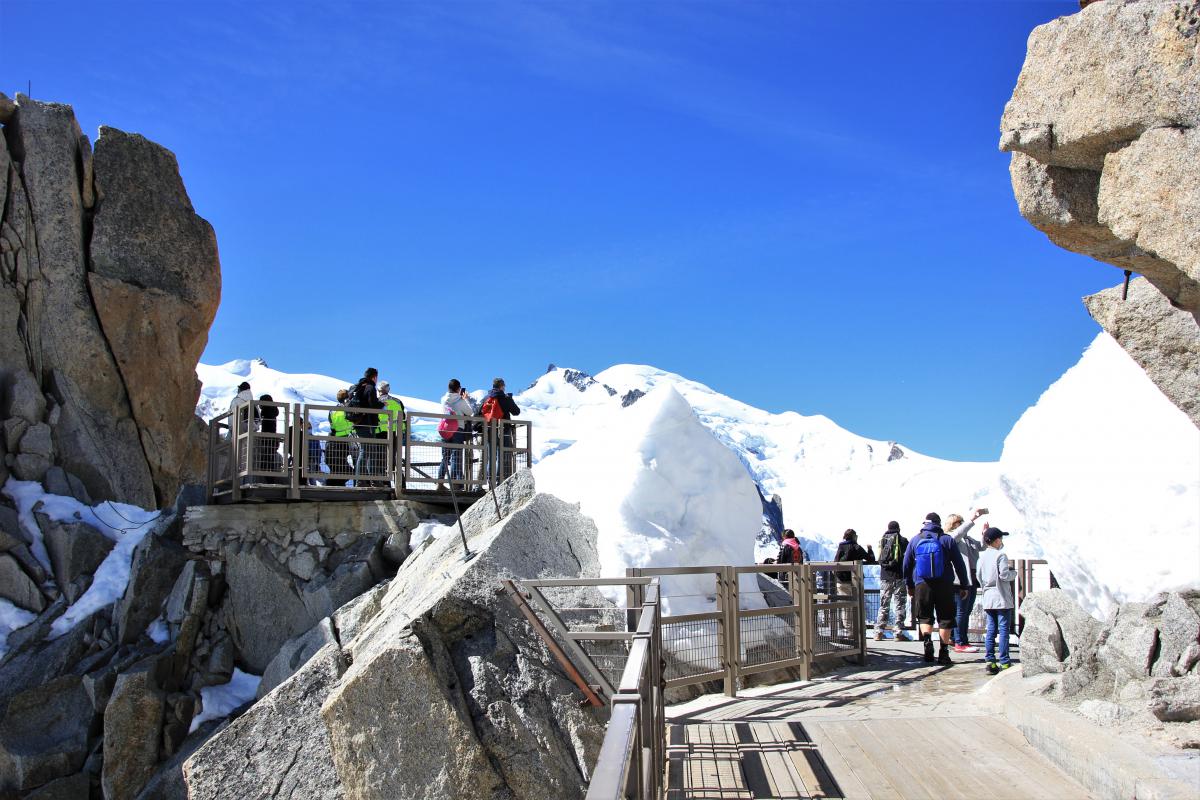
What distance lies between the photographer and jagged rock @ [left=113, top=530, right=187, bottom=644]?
15312 mm

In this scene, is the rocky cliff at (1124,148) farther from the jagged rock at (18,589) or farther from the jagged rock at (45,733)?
the jagged rock at (18,589)

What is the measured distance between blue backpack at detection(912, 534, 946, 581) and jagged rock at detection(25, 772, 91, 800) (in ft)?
37.0

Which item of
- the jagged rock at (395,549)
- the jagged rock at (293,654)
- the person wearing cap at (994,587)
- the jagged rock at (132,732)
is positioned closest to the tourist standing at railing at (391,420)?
the jagged rock at (395,549)

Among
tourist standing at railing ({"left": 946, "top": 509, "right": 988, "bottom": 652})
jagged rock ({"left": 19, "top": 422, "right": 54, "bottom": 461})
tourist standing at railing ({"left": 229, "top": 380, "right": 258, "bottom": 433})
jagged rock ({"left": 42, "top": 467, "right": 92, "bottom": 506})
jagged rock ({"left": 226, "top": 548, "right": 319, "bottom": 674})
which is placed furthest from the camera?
jagged rock ({"left": 19, "top": 422, "right": 54, "bottom": 461})

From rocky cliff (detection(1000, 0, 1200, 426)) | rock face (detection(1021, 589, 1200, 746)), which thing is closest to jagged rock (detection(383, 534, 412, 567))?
rock face (detection(1021, 589, 1200, 746))

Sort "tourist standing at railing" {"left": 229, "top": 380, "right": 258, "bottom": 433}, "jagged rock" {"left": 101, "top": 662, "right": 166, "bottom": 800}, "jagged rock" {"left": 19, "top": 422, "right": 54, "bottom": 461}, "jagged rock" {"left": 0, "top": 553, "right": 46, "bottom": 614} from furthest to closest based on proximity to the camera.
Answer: "jagged rock" {"left": 19, "top": 422, "right": 54, "bottom": 461}
"jagged rock" {"left": 0, "top": 553, "right": 46, "bottom": 614}
"tourist standing at railing" {"left": 229, "top": 380, "right": 258, "bottom": 433}
"jagged rock" {"left": 101, "top": 662, "right": 166, "bottom": 800}

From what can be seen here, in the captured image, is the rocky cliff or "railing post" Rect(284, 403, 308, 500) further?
"railing post" Rect(284, 403, 308, 500)

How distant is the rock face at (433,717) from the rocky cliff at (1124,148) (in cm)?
430

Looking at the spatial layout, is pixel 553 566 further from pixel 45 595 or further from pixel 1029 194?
pixel 45 595

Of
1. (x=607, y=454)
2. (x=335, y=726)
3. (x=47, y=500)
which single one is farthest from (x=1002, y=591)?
(x=47, y=500)

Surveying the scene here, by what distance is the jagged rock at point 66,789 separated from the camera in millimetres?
13867

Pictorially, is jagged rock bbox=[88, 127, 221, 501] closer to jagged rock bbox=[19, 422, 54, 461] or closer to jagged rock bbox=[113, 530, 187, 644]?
jagged rock bbox=[19, 422, 54, 461]

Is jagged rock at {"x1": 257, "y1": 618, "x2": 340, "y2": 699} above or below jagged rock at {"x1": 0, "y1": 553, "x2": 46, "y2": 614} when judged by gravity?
below

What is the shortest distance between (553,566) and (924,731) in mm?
3156
